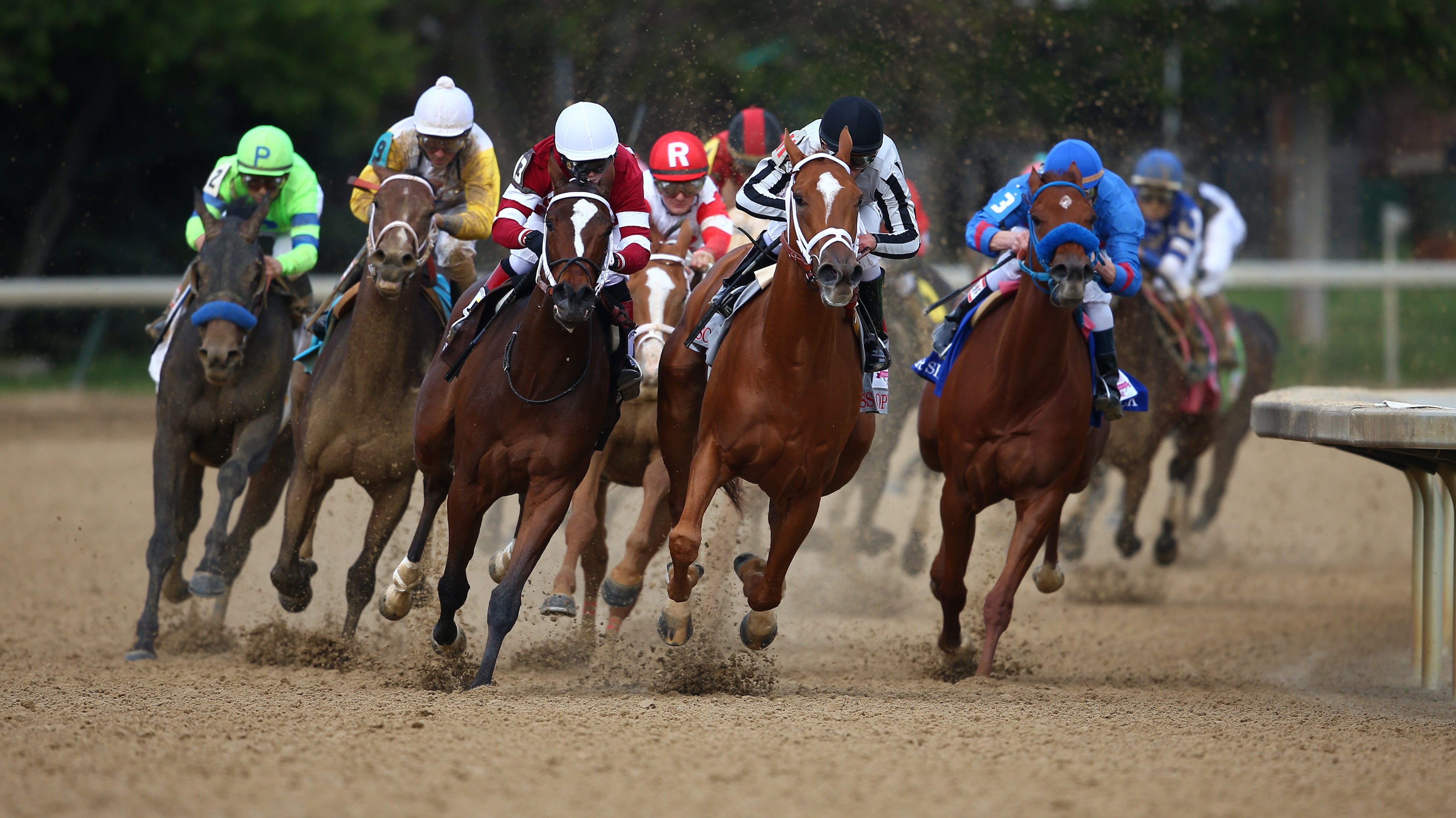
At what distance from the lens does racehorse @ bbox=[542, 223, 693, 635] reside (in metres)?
7.05

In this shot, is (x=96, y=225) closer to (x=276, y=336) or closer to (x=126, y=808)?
(x=276, y=336)

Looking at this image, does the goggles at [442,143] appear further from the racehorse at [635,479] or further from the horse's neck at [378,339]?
the racehorse at [635,479]

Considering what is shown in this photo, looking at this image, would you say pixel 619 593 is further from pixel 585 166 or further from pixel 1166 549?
pixel 1166 549

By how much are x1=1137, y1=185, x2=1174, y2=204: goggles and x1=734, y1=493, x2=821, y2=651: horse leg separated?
532 centimetres

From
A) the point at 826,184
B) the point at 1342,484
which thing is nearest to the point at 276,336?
the point at 826,184

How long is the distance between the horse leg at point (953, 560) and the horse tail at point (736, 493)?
0.95 m

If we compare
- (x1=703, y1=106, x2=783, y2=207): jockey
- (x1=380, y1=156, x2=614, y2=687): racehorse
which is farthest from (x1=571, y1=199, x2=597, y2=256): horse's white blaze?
(x1=703, y1=106, x2=783, y2=207): jockey

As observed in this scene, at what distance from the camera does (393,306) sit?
279 inches

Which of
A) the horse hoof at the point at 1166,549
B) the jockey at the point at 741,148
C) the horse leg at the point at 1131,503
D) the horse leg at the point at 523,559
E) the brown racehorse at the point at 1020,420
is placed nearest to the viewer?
the horse leg at the point at 523,559

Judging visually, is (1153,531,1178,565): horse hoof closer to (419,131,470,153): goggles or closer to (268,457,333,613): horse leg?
(419,131,470,153): goggles

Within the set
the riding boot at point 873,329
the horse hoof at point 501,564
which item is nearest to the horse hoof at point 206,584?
the horse hoof at point 501,564

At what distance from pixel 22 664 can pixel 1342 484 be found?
11518 millimetres

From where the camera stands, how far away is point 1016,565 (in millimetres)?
6680

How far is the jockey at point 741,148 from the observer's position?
889 cm
